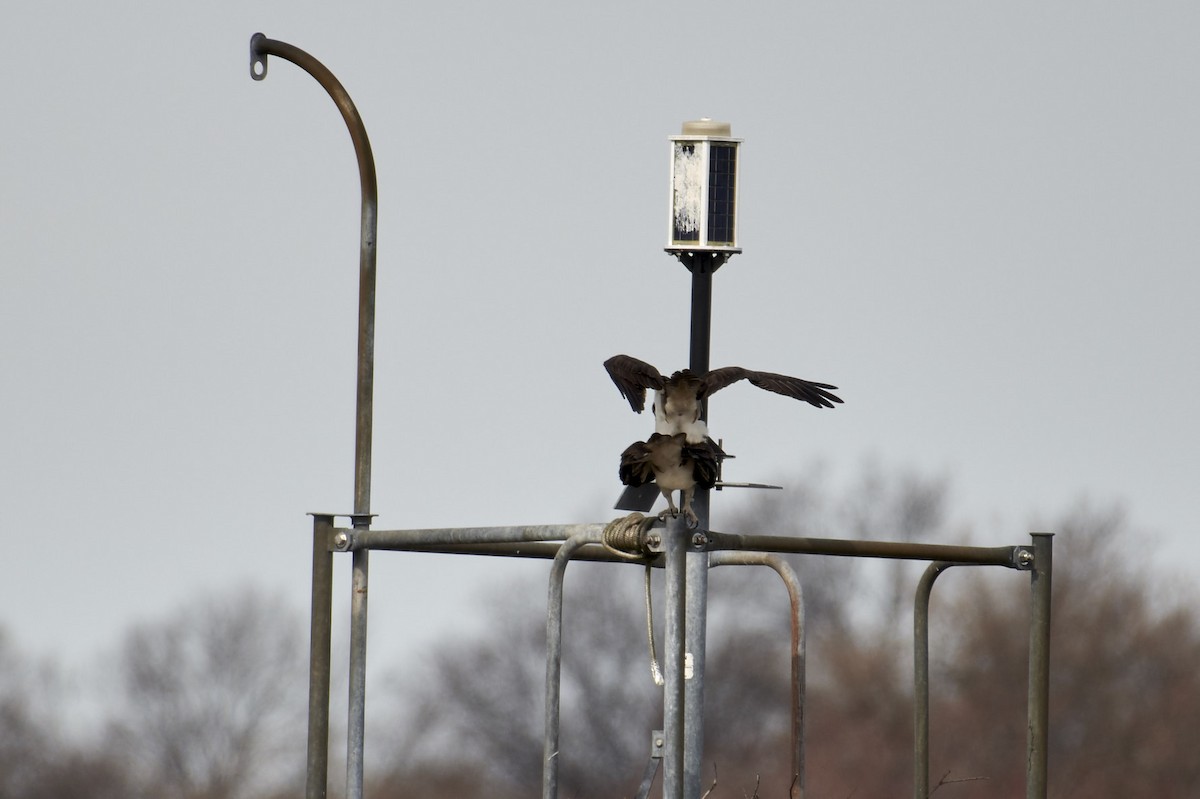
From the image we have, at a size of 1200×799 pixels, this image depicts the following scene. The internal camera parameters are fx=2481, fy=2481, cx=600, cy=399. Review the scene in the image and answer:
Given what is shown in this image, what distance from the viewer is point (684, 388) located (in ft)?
23.7

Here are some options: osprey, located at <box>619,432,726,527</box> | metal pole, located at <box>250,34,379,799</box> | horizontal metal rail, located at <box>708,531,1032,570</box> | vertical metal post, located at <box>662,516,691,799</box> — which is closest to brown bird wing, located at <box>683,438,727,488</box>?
osprey, located at <box>619,432,726,527</box>

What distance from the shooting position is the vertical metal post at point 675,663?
6508 mm

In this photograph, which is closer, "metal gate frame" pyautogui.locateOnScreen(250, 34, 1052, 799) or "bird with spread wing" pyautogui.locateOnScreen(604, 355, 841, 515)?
"metal gate frame" pyautogui.locateOnScreen(250, 34, 1052, 799)

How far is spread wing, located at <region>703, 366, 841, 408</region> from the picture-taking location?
742cm

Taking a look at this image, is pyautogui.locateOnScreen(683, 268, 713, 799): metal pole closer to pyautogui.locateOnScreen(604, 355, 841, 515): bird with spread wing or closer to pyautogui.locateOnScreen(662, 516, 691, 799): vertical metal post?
pyautogui.locateOnScreen(604, 355, 841, 515): bird with spread wing

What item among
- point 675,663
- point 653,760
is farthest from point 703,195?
point 675,663

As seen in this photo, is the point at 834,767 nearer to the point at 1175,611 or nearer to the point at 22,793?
the point at 1175,611

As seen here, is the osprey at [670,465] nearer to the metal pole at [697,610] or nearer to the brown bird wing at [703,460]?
the brown bird wing at [703,460]

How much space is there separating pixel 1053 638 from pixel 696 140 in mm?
26587

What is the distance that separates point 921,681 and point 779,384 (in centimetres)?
157

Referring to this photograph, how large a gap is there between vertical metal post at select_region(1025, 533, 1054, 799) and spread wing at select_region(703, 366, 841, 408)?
1.05 m

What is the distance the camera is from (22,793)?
31.2m

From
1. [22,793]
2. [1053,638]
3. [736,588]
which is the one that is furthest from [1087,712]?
[22,793]

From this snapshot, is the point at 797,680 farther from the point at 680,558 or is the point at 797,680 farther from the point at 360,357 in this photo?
the point at 360,357
